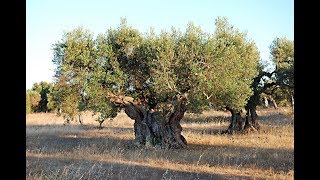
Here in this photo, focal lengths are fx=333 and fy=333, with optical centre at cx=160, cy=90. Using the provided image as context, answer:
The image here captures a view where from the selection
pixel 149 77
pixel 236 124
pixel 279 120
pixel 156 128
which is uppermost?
pixel 149 77

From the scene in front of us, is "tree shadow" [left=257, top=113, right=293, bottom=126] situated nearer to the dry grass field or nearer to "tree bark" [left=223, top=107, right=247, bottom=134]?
"tree bark" [left=223, top=107, right=247, bottom=134]

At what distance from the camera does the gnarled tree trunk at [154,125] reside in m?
20.5

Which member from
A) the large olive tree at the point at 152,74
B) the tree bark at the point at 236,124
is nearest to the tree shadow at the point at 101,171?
the large olive tree at the point at 152,74

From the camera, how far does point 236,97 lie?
19578mm

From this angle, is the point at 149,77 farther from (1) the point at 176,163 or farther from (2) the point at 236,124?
(2) the point at 236,124

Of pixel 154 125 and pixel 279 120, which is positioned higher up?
pixel 154 125

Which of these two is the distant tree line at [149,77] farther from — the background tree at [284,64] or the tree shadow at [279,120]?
the tree shadow at [279,120]

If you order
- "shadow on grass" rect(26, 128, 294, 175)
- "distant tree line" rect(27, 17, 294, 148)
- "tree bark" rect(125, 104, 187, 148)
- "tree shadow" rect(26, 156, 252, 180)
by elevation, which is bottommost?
"shadow on grass" rect(26, 128, 294, 175)

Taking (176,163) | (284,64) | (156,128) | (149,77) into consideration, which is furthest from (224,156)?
(284,64)

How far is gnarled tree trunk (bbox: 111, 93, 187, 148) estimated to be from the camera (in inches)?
806

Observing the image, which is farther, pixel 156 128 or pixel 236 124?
pixel 236 124

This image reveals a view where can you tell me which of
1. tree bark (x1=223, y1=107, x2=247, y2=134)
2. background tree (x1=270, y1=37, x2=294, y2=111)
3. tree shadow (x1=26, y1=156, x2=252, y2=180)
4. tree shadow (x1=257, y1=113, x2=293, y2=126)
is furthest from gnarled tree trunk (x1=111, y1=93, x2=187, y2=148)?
tree shadow (x1=257, y1=113, x2=293, y2=126)

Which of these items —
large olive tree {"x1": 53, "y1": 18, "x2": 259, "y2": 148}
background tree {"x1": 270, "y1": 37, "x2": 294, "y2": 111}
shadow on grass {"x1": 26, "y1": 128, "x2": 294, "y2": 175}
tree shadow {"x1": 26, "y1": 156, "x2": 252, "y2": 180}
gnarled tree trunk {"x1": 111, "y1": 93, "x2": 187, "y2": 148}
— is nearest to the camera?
tree shadow {"x1": 26, "y1": 156, "x2": 252, "y2": 180}

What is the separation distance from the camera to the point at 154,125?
21.0m
